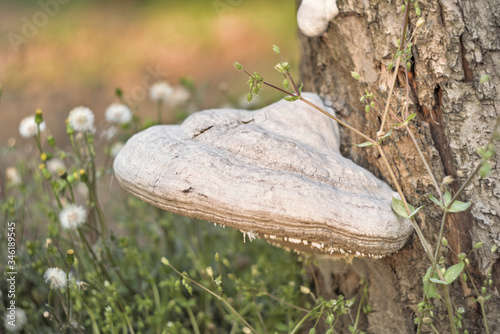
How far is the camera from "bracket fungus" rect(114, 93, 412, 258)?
1.03 meters

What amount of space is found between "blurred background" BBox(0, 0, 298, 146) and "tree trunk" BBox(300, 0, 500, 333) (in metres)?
3.39

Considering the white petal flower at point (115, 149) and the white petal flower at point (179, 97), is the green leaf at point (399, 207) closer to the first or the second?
the white petal flower at point (115, 149)

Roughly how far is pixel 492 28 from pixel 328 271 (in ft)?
3.08

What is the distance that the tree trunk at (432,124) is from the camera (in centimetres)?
115

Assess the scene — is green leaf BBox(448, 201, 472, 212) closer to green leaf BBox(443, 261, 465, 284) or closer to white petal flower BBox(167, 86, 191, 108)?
green leaf BBox(443, 261, 465, 284)

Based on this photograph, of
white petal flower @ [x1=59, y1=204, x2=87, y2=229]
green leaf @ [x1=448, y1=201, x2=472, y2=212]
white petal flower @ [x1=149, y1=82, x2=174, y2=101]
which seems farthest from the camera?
white petal flower @ [x1=149, y1=82, x2=174, y2=101]

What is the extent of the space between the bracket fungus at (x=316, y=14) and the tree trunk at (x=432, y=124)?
0.03m

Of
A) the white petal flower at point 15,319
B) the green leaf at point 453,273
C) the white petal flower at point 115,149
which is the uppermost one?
the white petal flower at point 115,149

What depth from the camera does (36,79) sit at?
201 inches

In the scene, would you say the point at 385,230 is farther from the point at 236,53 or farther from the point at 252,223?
→ the point at 236,53

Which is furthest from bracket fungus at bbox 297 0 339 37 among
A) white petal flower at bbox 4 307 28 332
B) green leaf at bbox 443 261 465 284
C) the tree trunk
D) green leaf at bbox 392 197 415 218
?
white petal flower at bbox 4 307 28 332

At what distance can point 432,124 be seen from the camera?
4.07 feet

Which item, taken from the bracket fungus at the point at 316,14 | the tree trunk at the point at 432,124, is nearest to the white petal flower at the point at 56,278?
the tree trunk at the point at 432,124

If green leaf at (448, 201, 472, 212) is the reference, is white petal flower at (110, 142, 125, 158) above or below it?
below
